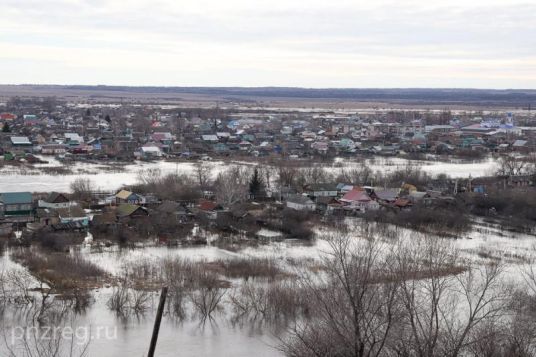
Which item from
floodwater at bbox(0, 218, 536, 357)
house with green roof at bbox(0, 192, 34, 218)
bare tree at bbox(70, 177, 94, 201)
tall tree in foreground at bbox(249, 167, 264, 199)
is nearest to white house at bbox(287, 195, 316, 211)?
tall tree in foreground at bbox(249, 167, 264, 199)

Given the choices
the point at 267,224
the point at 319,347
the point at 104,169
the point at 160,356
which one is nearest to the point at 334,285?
the point at 319,347

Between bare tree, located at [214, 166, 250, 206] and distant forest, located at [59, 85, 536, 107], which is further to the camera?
distant forest, located at [59, 85, 536, 107]

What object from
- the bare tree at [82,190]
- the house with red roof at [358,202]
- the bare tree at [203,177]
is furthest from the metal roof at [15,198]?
the house with red roof at [358,202]

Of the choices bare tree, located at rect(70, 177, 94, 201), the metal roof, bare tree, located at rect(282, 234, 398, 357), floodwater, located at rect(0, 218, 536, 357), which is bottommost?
floodwater, located at rect(0, 218, 536, 357)

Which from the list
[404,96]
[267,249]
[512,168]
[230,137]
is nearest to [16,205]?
[267,249]

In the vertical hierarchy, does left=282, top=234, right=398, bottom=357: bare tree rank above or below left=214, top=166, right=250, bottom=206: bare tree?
above

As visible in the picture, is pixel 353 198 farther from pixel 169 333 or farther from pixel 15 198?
pixel 169 333

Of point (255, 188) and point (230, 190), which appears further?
point (255, 188)

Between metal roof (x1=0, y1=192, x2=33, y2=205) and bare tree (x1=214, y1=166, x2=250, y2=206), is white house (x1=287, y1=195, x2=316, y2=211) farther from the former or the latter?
metal roof (x1=0, y1=192, x2=33, y2=205)
